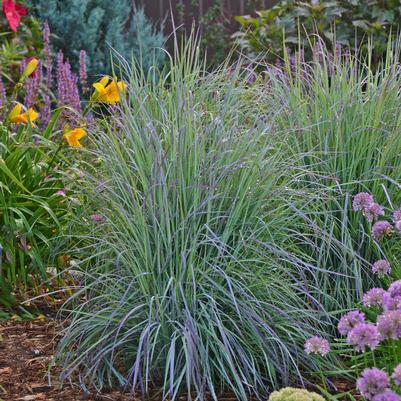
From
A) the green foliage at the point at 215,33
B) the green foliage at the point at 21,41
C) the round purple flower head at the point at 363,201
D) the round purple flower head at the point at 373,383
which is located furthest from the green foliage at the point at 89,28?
the round purple flower head at the point at 373,383

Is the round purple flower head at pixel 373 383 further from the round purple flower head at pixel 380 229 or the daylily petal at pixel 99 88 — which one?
the daylily petal at pixel 99 88

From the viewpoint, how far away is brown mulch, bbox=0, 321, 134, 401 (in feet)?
10.1

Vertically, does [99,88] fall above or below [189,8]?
above

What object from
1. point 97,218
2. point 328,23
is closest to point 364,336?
point 97,218

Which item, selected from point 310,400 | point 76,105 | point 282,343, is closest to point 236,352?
point 282,343

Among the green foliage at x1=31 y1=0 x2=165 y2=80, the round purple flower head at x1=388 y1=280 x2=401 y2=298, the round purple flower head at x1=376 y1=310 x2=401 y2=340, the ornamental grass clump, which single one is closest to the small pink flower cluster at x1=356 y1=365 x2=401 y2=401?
the round purple flower head at x1=376 y1=310 x2=401 y2=340

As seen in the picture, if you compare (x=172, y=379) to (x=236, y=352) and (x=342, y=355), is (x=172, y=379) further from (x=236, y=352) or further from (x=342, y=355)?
(x=342, y=355)

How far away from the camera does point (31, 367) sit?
10.9 ft

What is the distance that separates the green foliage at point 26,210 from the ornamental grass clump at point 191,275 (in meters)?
0.57

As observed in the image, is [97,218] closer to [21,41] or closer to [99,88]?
[99,88]

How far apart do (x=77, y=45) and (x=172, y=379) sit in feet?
21.0

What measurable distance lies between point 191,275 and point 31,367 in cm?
76

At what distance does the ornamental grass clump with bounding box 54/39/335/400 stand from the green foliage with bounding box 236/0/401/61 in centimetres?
311

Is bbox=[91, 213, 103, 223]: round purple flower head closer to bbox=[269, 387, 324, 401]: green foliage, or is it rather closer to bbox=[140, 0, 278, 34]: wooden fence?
bbox=[269, 387, 324, 401]: green foliage
